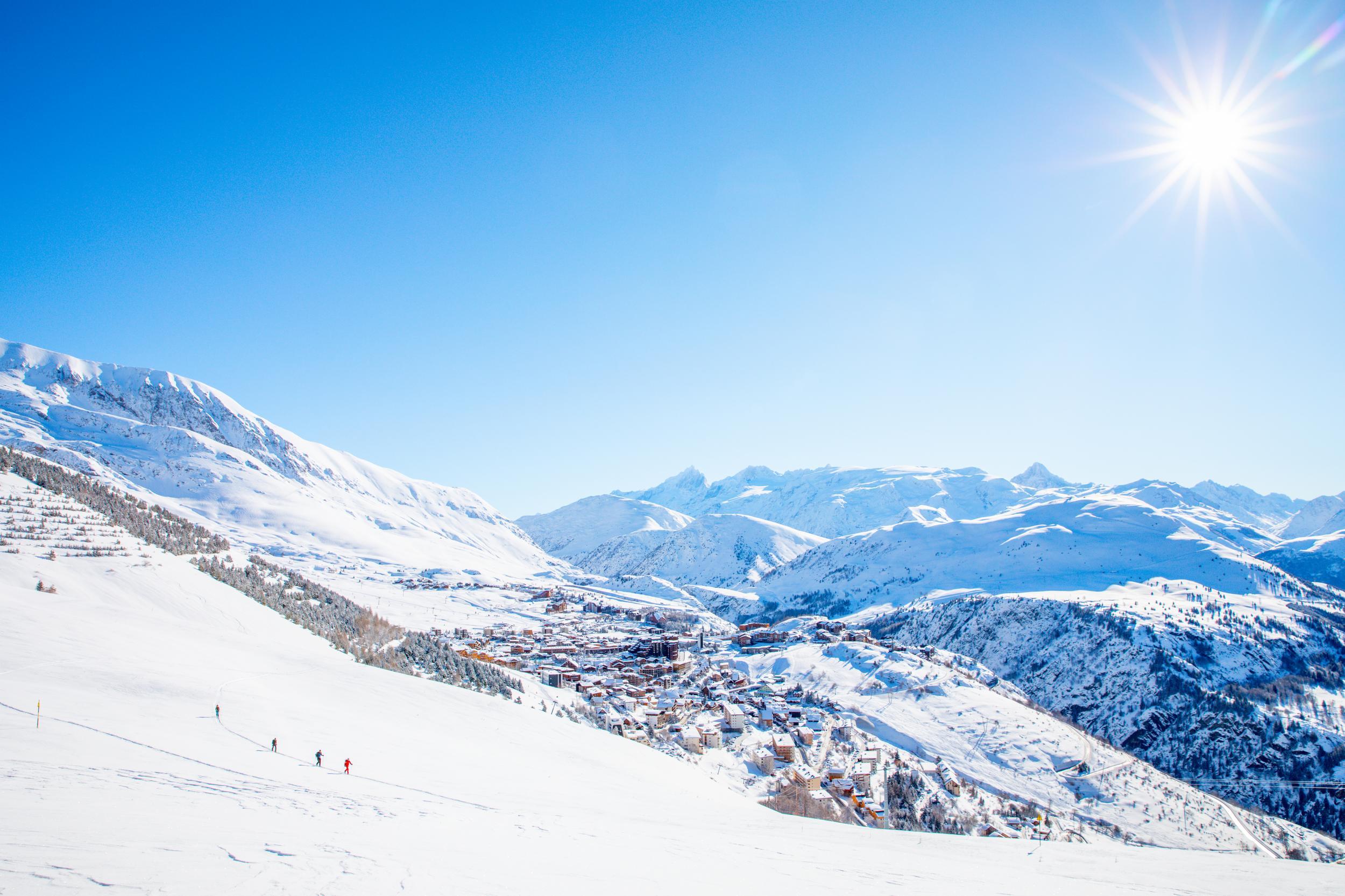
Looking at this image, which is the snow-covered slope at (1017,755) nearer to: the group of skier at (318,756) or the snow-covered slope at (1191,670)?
the snow-covered slope at (1191,670)

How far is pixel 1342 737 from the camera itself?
255 feet

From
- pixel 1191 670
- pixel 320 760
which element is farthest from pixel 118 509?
pixel 1191 670

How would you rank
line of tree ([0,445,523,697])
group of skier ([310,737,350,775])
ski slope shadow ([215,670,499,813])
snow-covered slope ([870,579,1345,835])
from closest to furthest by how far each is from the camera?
ski slope shadow ([215,670,499,813]) < group of skier ([310,737,350,775]) < line of tree ([0,445,523,697]) < snow-covered slope ([870,579,1345,835])

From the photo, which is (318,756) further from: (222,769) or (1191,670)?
(1191,670)

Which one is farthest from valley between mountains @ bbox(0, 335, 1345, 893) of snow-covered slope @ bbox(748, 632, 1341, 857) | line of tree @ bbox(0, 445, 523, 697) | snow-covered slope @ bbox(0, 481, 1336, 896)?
line of tree @ bbox(0, 445, 523, 697)

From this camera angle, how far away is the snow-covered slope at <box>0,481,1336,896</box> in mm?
9492

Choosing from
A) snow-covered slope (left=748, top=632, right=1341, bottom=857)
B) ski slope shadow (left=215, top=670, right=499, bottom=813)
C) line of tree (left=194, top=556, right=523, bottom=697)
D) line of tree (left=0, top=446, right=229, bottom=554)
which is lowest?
snow-covered slope (left=748, top=632, right=1341, bottom=857)

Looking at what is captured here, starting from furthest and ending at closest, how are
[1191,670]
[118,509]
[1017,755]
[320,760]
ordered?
[1191,670] → [118,509] → [1017,755] → [320,760]

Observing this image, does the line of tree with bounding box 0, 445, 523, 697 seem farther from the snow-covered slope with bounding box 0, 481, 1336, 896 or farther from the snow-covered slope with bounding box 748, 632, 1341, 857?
the snow-covered slope with bounding box 748, 632, 1341, 857

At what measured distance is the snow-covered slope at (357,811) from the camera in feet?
31.1

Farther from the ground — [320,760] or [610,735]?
[320,760]

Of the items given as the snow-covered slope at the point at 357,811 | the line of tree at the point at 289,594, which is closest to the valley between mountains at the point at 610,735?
the snow-covered slope at the point at 357,811

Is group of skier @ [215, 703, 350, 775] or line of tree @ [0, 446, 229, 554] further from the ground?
line of tree @ [0, 446, 229, 554]

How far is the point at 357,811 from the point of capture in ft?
45.9
